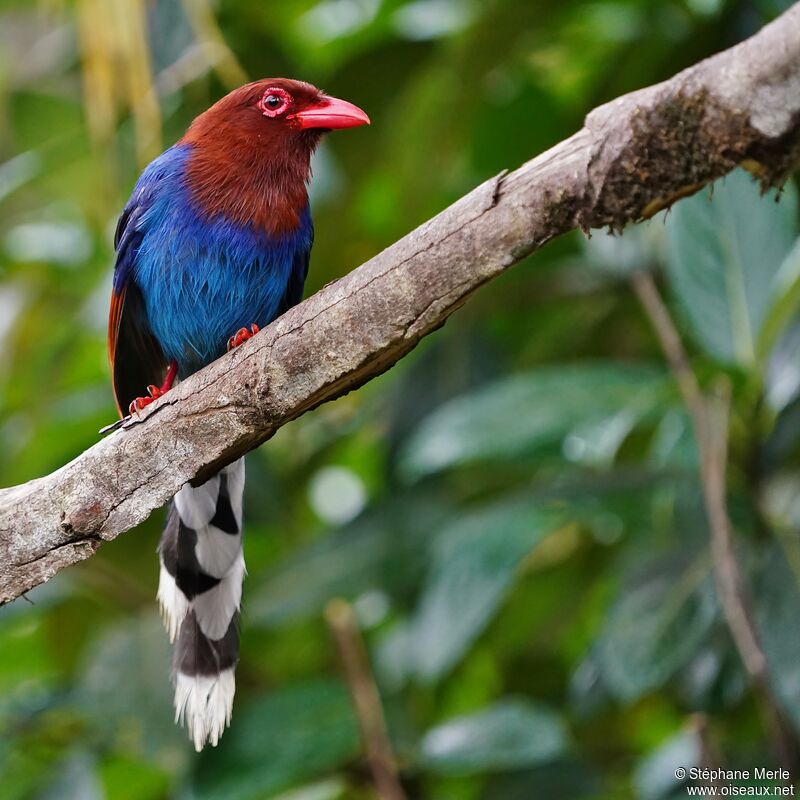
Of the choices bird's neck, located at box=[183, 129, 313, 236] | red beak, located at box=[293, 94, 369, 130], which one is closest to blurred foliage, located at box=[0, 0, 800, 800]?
bird's neck, located at box=[183, 129, 313, 236]

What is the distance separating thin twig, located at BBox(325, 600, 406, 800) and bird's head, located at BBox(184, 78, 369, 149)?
1586 mm

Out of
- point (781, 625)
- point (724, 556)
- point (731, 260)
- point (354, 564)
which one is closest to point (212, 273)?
point (354, 564)

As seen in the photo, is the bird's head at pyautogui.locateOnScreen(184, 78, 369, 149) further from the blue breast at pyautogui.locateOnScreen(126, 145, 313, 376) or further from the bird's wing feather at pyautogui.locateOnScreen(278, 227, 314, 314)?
the bird's wing feather at pyautogui.locateOnScreen(278, 227, 314, 314)

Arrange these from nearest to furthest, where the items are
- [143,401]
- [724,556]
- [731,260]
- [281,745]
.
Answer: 1. [724,556]
2. [143,401]
3. [281,745]
4. [731,260]

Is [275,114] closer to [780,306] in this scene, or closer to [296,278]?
[296,278]

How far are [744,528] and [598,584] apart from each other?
3.68 feet

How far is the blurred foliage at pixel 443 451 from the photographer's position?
365cm

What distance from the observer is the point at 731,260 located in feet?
12.8

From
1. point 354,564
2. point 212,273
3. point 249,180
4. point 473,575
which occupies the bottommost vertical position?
point 473,575

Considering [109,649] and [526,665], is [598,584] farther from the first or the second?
[109,649]

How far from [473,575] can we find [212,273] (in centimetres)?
126

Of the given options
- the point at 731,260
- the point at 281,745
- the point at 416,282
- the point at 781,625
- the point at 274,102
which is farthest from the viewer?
the point at 274,102

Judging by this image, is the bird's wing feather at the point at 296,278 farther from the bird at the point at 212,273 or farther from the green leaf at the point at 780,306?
the green leaf at the point at 780,306

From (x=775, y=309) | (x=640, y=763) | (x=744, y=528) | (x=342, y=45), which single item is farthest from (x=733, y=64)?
(x=342, y=45)
